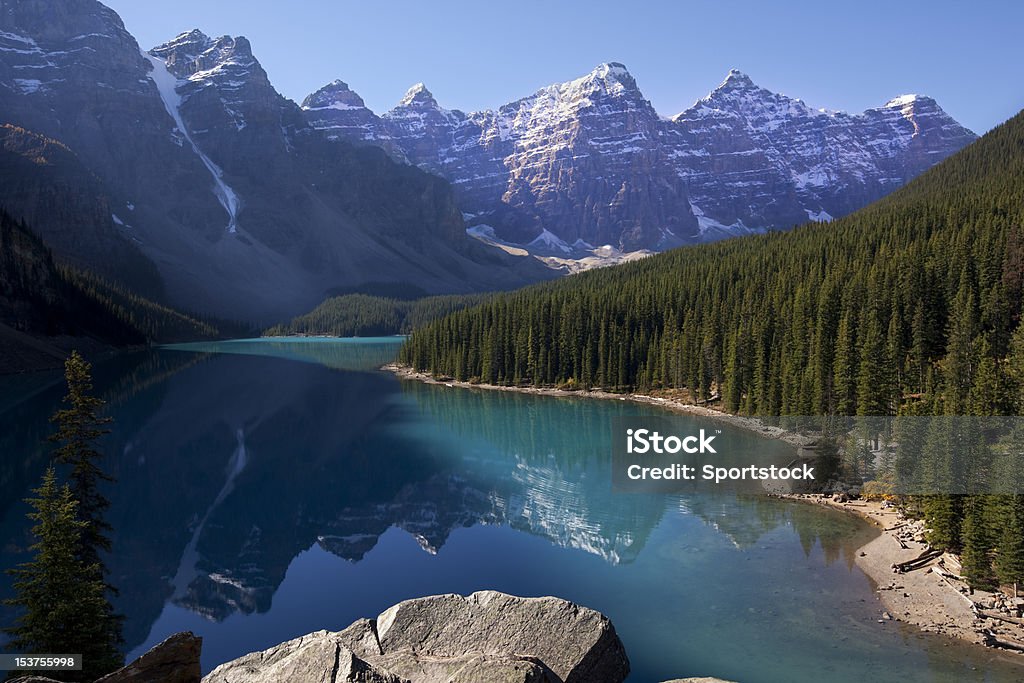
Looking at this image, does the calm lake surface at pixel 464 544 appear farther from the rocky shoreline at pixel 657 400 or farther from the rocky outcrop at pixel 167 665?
the rocky outcrop at pixel 167 665

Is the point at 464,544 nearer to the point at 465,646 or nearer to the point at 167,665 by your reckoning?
the point at 465,646

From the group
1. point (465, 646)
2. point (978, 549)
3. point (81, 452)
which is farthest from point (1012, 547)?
point (81, 452)

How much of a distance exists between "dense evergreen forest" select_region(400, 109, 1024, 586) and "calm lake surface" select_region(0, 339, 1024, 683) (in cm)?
819

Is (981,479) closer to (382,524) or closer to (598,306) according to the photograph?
(382,524)

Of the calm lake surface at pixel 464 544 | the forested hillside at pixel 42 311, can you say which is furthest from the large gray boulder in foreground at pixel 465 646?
the forested hillside at pixel 42 311

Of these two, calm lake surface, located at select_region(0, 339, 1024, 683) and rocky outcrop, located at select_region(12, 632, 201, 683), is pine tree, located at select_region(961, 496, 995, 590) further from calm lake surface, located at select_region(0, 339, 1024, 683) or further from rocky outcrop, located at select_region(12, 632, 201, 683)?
rocky outcrop, located at select_region(12, 632, 201, 683)

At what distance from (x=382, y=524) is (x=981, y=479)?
3498cm

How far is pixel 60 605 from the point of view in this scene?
2012cm

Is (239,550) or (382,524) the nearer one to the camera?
(239,550)

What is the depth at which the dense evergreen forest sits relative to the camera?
44.0 metres

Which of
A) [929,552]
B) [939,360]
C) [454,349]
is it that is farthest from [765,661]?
[454,349]

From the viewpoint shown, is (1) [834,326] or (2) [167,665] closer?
(2) [167,665]

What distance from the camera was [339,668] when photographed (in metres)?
9.77

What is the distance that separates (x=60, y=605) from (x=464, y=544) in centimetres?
2547
